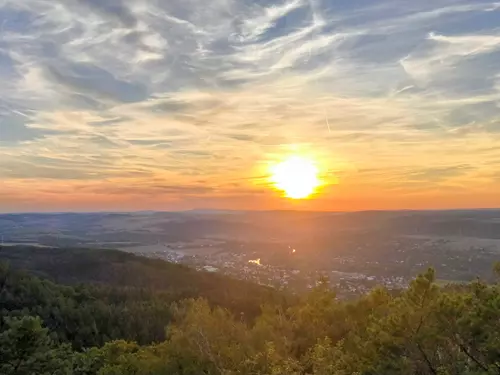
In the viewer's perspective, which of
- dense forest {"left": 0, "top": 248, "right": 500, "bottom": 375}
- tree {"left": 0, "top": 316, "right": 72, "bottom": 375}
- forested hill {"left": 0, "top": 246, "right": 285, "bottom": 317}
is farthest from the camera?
forested hill {"left": 0, "top": 246, "right": 285, "bottom": 317}

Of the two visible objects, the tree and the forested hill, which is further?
the forested hill

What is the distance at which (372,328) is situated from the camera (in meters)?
12.5

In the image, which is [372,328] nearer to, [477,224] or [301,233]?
[477,224]

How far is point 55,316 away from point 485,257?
207 ft

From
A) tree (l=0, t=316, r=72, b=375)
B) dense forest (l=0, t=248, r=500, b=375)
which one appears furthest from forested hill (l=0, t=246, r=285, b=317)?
tree (l=0, t=316, r=72, b=375)

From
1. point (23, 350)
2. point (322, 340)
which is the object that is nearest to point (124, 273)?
point (23, 350)

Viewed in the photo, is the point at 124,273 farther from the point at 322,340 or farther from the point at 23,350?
the point at 322,340

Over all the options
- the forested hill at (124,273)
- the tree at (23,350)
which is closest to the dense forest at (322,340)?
the tree at (23,350)

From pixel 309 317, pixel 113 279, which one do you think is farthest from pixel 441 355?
pixel 113 279

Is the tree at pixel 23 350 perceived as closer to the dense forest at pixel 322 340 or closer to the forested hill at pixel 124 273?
the dense forest at pixel 322 340

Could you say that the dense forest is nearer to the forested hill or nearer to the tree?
the tree

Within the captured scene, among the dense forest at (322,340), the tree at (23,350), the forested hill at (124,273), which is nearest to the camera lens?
the dense forest at (322,340)

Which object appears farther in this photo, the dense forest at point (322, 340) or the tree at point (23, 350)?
the tree at point (23, 350)

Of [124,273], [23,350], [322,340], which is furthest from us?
[124,273]
